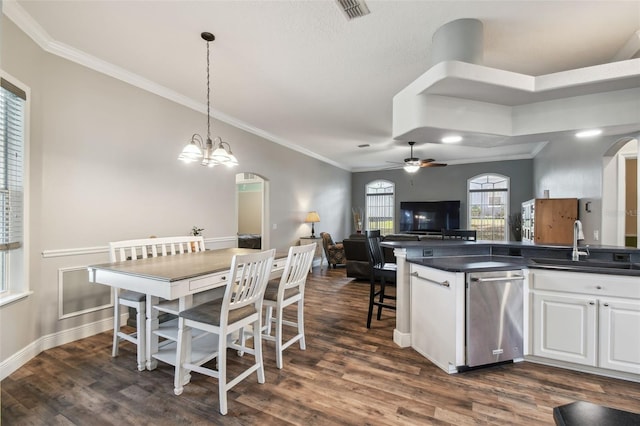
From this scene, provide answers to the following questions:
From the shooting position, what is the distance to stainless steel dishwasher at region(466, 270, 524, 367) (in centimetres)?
241

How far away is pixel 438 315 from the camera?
255 centimetres

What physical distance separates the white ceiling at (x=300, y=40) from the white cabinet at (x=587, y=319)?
1491 millimetres

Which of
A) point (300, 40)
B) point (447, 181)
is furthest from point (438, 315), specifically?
point (447, 181)

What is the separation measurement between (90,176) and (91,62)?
1223mm

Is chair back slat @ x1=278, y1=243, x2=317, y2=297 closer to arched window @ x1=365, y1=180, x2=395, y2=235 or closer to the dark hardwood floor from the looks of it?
the dark hardwood floor

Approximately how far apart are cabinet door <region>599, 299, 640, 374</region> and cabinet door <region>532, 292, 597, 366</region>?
2.4 inches

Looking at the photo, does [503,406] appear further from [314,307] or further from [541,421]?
[314,307]

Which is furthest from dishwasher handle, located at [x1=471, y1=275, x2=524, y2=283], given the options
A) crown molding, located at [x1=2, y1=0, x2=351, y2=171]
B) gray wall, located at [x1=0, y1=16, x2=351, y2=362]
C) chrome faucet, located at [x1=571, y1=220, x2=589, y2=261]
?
crown molding, located at [x1=2, y1=0, x2=351, y2=171]

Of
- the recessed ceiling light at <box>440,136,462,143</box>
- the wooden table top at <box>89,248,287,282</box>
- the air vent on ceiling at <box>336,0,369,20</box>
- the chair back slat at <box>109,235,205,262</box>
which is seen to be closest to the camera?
the wooden table top at <box>89,248,287,282</box>

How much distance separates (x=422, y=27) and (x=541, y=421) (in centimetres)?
309

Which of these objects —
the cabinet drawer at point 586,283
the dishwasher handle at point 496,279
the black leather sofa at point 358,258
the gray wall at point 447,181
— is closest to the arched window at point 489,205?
the gray wall at point 447,181

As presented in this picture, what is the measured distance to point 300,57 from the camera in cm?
299

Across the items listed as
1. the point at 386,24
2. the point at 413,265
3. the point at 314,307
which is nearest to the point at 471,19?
the point at 386,24

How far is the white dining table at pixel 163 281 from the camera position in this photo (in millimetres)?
1952
